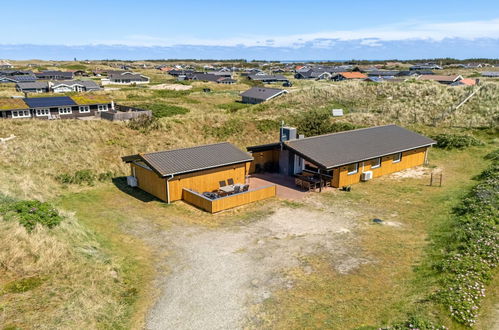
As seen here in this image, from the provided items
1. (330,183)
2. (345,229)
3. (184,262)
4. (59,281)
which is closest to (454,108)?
(330,183)

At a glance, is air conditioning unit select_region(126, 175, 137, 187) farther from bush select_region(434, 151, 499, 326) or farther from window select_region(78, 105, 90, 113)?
window select_region(78, 105, 90, 113)

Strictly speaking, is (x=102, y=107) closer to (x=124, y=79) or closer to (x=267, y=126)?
(x=267, y=126)

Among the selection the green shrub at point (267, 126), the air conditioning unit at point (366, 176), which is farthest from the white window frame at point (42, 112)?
the air conditioning unit at point (366, 176)

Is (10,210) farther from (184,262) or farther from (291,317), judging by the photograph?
(291,317)

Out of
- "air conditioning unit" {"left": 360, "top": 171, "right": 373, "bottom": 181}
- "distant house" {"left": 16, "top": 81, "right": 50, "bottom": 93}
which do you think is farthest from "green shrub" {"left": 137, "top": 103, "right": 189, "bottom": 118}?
"distant house" {"left": 16, "top": 81, "right": 50, "bottom": 93}

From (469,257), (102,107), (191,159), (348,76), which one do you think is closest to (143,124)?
(102,107)

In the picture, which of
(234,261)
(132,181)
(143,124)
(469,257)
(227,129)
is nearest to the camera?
(469,257)

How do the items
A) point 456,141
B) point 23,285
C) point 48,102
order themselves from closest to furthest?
point 23,285
point 456,141
point 48,102
